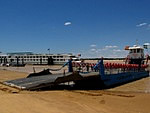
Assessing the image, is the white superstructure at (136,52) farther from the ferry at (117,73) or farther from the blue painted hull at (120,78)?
the blue painted hull at (120,78)

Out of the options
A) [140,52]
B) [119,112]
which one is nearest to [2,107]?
[119,112]

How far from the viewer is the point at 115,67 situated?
70.7ft

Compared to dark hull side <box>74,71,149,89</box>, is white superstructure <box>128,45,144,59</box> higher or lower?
higher

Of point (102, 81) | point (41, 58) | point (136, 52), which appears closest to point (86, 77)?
point (102, 81)

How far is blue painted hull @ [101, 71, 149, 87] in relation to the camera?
56.2 feet

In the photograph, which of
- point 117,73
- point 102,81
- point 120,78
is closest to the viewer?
point 102,81

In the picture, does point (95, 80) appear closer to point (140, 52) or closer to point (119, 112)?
point (119, 112)

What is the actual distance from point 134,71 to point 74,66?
21.3 ft

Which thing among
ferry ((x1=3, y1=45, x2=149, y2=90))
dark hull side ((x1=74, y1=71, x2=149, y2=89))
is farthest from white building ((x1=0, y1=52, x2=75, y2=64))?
dark hull side ((x1=74, y1=71, x2=149, y2=89))

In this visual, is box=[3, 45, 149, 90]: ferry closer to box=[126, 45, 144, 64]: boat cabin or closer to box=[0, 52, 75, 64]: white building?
box=[126, 45, 144, 64]: boat cabin

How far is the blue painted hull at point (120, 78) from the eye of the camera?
674 inches

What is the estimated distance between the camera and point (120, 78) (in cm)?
1970

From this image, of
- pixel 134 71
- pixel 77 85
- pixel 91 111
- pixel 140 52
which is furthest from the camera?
pixel 140 52

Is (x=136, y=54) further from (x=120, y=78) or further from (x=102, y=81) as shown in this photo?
(x=102, y=81)
